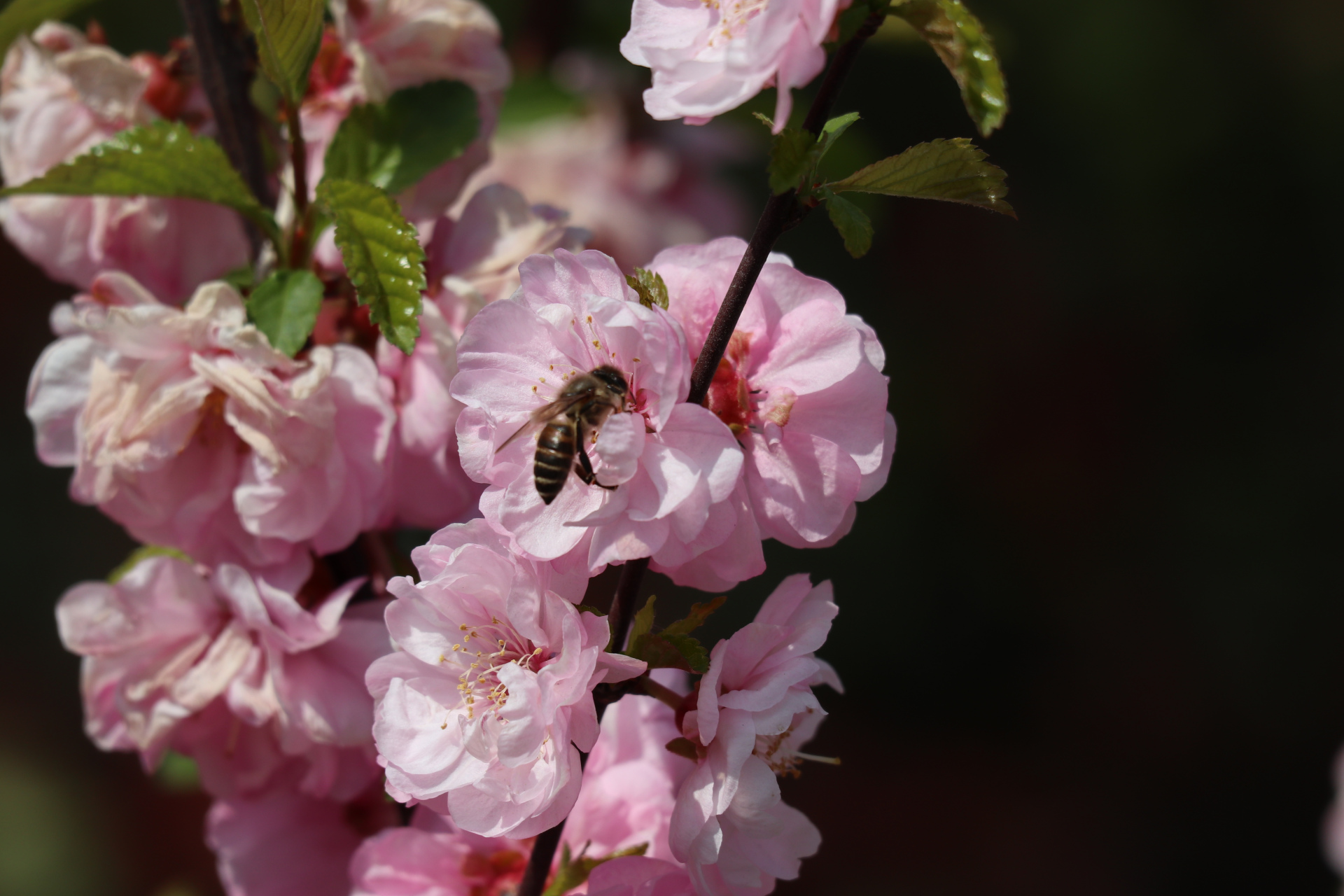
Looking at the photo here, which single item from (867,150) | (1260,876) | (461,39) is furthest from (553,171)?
(1260,876)

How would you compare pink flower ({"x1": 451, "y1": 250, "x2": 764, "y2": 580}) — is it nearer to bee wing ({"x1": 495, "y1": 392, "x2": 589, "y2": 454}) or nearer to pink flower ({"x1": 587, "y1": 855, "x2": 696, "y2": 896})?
bee wing ({"x1": 495, "y1": 392, "x2": 589, "y2": 454})

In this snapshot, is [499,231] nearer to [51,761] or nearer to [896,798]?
[51,761]

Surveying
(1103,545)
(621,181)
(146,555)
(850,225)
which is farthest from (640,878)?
(1103,545)

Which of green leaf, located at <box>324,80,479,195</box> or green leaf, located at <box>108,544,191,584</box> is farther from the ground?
green leaf, located at <box>324,80,479,195</box>

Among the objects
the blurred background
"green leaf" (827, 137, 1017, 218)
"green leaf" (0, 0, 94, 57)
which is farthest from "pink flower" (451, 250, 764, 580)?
the blurred background

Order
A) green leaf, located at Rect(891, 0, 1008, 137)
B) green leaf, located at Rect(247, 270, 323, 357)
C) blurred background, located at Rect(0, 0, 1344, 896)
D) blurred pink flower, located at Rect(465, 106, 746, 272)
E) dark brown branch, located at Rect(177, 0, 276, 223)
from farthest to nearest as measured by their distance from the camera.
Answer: blurred background, located at Rect(0, 0, 1344, 896)
blurred pink flower, located at Rect(465, 106, 746, 272)
dark brown branch, located at Rect(177, 0, 276, 223)
green leaf, located at Rect(247, 270, 323, 357)
green leaf, located at Rect(891, 0, 1008, 137)

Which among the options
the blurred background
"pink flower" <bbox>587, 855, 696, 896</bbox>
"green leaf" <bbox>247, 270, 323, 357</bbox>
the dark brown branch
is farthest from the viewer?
the blurred background

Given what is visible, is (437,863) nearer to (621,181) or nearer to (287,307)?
(287,307)

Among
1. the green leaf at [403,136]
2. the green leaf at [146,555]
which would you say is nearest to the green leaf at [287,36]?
the green leaf at [403,136]
